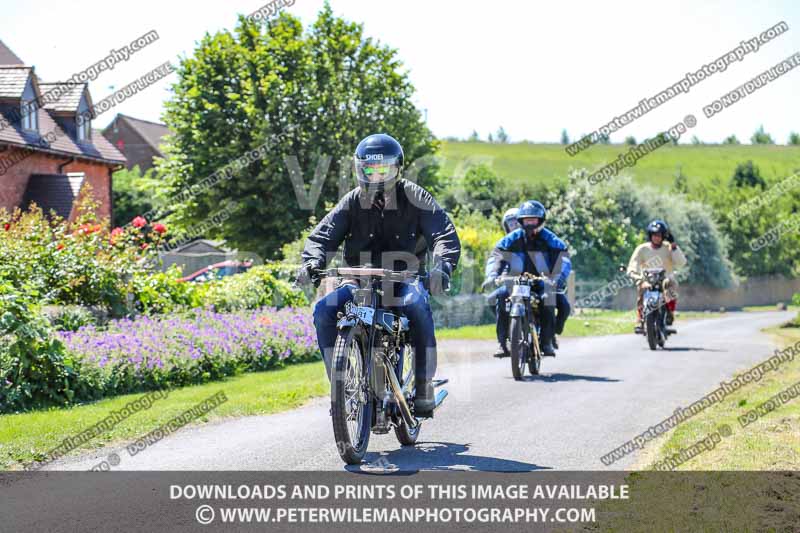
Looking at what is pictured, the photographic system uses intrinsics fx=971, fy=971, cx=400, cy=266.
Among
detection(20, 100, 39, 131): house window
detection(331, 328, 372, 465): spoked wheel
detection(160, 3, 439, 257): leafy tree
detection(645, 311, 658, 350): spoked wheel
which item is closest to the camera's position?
detection(331, 328, 372, 465): spoked wheel

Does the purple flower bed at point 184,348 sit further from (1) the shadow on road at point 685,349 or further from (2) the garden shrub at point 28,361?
(1) the shadow on road at point 685,349

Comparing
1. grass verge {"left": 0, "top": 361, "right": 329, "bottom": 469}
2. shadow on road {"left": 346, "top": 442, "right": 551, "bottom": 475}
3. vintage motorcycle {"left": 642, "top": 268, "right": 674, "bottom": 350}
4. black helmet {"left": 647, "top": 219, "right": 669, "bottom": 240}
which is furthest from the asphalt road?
black helmet {"left": 647, "top": 219, "right": 669, "bottom": 240}

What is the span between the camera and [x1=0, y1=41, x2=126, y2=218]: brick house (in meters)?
31.0

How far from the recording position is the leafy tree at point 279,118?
38750 millimetres

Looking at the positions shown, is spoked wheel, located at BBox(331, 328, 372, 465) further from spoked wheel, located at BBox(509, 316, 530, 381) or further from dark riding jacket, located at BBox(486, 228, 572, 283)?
dark riding jacket, located at BBox(486, 228, 572, 283)

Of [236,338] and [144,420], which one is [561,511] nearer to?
[144,420]

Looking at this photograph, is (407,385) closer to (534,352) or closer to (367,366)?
(367,366)

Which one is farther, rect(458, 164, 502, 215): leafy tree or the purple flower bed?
rect(458, 164, 502, 215): leafy tree

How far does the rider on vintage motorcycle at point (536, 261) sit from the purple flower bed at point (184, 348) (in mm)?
3840

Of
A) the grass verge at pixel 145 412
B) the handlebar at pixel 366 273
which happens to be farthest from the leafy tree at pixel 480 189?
the handlebar at pixel 366 273

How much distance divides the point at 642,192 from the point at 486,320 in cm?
2454
